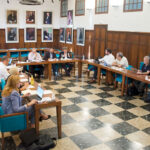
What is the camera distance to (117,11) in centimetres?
1066

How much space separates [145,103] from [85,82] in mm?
3151

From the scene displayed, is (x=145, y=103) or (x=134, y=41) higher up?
(x=134, y=41)

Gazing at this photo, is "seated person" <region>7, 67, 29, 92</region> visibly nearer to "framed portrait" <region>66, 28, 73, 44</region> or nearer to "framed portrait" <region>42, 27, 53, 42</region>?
"framed portrait" <region>66, 28, 73, 44</region>

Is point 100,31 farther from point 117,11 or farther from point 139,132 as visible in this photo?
point 139,132

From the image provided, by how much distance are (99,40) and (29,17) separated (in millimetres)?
6307

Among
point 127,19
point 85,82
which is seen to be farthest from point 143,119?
point 127,19

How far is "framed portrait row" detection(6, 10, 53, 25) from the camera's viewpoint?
49.1ft

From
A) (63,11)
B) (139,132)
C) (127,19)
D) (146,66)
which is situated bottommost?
(139,132)

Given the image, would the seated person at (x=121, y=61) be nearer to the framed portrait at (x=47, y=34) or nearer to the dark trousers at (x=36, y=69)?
the dark trousers at (x=36, y=69)

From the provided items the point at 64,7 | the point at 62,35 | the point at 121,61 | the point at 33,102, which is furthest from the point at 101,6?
the point at 33,102

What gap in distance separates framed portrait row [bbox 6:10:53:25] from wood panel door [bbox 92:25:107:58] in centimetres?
527

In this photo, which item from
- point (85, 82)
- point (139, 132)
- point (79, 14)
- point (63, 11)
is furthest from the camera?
point (63, 11)

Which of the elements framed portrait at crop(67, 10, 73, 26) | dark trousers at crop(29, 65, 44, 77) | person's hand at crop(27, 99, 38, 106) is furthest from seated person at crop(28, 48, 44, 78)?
framed portrait at crop(67, 10, 73, 26)

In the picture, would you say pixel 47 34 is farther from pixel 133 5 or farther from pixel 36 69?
pixel 133 5
